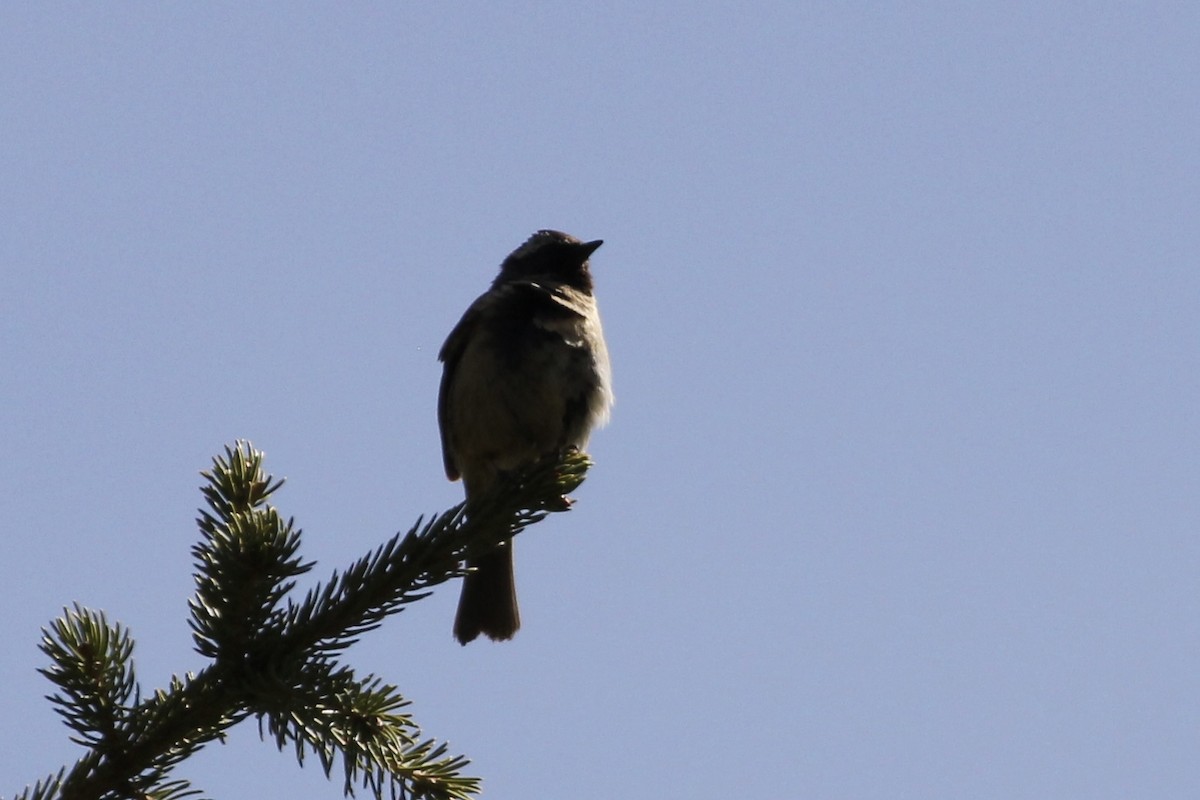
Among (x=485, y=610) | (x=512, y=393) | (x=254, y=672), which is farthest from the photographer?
(x=512, y=393)

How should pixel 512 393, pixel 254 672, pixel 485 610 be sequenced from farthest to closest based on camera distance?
pixel 512 393, pixel 485 610, pixel 254 672

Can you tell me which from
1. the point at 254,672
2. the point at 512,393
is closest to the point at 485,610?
the point at 512,393

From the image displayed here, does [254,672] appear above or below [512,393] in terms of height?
below

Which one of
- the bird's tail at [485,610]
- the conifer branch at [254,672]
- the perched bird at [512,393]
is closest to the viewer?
the conifer branch at [254,672]

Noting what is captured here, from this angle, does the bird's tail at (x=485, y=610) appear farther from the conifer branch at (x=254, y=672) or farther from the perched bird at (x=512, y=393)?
the conifer branch at (x=254, y=672)

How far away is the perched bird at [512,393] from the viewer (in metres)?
5.73

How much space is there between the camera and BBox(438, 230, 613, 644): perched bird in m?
5.73

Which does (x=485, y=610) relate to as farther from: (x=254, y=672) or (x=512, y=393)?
(x=254, y=672)

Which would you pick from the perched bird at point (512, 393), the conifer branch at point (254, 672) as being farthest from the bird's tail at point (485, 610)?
the conifer branch at point (254, 672)

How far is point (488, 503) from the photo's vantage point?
3.07 m

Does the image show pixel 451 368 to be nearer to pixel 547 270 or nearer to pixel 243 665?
pixel 547 270

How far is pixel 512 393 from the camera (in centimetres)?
590

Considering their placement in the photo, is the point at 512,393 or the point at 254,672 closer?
the point at 254,672

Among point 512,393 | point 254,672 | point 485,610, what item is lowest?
point 254,672
